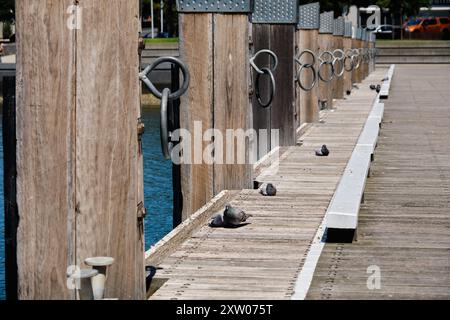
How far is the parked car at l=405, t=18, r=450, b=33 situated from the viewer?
9069 centimetres

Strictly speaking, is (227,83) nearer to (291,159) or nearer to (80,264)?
(291,159)

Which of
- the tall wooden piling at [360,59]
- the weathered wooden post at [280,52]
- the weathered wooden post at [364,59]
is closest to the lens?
the weathered wooden post at [280,52]

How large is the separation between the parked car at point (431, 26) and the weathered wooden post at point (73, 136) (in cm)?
8528

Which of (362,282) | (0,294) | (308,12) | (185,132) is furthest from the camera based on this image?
(308,12)

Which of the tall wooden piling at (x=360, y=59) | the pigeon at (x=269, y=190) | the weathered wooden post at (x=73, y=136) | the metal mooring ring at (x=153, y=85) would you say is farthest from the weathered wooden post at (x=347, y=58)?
the weathered wooden post at (x=73, y=136)

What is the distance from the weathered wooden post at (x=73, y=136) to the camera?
617 centimetres

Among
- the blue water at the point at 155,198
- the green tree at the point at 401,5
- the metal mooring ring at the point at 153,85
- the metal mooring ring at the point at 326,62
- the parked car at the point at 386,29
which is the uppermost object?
the metal mooring ring at the point at 153,85

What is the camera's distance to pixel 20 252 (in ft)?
20.5

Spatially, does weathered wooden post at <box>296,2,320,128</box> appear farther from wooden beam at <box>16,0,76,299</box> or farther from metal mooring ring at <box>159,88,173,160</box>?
wooden beam at <box>16,0,76,299</box>

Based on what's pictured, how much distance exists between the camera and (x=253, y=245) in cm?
854

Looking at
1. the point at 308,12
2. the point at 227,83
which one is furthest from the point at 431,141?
the point at 227,83

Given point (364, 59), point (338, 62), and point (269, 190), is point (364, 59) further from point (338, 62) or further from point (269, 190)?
point (269, 190)

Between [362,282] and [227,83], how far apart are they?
3984 mm

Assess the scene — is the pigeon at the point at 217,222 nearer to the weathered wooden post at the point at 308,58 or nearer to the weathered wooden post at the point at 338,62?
the weathered wooden post at the point at 308,58
